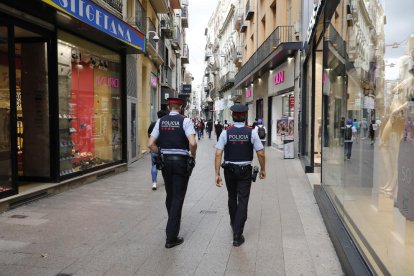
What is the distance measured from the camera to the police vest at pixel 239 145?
5352mm

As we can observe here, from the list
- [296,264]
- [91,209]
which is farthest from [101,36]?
[296,264]

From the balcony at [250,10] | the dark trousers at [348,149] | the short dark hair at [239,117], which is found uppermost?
the balcony at [250,10]

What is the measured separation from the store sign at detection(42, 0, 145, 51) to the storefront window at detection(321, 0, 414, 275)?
4532 mm

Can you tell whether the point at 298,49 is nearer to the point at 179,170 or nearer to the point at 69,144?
the point at 69,144

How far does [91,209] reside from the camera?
23.4ft

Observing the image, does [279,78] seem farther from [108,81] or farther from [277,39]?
[108,81]

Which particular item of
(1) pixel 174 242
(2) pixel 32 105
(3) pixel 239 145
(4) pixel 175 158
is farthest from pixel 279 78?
(1) pixel 174 242

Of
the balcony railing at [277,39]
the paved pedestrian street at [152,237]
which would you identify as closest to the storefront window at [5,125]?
the paved pedestrian street at [152,237]

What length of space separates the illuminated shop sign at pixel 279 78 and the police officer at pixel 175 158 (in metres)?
15.5

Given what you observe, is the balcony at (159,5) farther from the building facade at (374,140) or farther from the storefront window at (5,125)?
the building facade at (374,140)

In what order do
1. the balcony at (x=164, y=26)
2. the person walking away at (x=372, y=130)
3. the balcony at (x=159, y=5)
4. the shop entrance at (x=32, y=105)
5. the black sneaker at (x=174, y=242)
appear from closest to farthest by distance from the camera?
the person walking away at (x=372, y=130), the black sneaker at (x=174, y=242), the shop entrance at (x=32, y=105), the balcony at (x=159, y=5), the balcony at (x=164, y=26)

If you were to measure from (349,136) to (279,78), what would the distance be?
15926mm

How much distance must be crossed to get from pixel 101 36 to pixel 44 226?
205 inches

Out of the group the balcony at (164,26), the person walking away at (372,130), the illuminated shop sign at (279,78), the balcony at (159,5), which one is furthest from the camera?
the balcony at (164,26)
